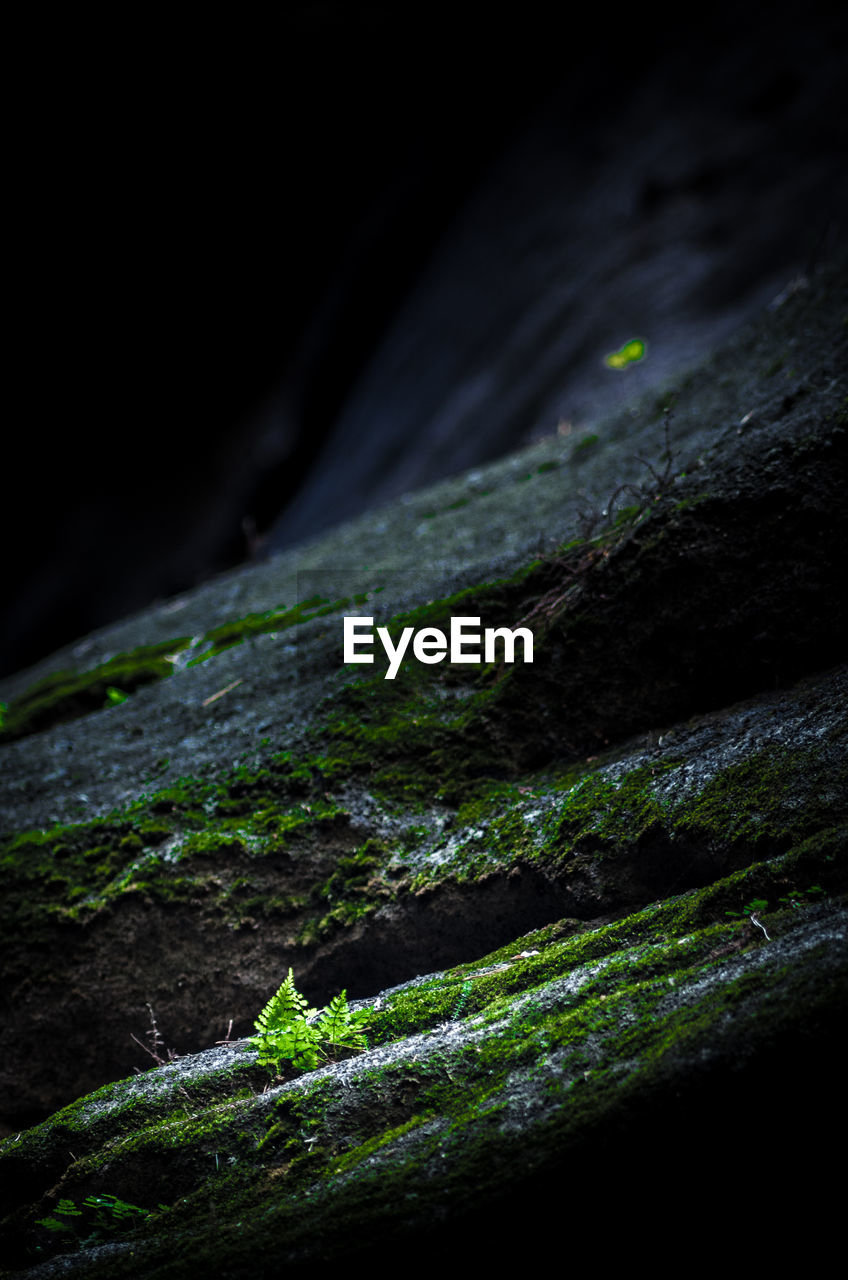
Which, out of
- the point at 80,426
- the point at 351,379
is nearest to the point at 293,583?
the point at 351,379

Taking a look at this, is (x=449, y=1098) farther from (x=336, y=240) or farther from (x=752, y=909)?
(x=336, y=240)

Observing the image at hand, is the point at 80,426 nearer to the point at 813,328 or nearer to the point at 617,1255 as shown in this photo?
the point at 813,328

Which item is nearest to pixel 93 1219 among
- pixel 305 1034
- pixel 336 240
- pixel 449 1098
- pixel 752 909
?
pixel 305 1034

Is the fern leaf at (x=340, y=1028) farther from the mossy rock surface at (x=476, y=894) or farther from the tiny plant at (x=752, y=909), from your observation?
the tiny plant at (x=752, y=909)

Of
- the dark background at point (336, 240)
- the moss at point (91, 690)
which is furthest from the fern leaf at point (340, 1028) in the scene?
the dark background at point (336, 240)

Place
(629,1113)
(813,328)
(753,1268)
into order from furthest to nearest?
(813,328)
(629,1113)
(753,1268)

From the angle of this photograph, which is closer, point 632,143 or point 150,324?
point 632,143

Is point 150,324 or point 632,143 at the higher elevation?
point 150,324
